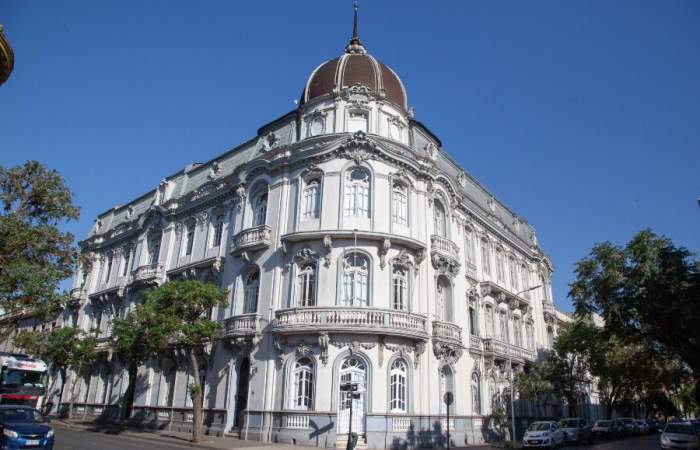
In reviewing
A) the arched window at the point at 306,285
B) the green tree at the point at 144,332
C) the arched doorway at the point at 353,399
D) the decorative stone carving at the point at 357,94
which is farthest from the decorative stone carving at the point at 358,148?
the green tree at the point at 144,332

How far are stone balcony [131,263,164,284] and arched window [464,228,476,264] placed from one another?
71.6 ft

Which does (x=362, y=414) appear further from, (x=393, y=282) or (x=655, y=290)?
Result: (x=655, y=290)

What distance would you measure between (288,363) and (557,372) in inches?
834

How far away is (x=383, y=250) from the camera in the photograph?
83.1 ft

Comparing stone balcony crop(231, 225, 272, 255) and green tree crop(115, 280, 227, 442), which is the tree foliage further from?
stone balcony crop(231, 225, 272, 255)

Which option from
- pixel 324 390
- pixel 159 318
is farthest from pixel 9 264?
pixel 324 390

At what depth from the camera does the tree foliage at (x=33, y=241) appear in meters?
22.5

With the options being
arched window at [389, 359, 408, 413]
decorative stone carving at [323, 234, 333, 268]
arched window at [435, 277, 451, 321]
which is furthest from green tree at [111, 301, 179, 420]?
arched window at [435, 277, 451, 321]

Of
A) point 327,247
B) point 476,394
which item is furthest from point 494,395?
point 327,247

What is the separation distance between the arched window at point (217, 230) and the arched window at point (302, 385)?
11.7 meters

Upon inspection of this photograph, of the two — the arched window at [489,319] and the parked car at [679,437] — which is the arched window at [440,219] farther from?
the parked car at [679,437]

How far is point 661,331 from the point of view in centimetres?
2352

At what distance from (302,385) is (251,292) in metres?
6.90

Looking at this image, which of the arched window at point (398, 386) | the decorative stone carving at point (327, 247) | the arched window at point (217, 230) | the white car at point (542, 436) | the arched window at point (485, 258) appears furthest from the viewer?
the arched window at point (485, 258)
